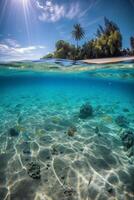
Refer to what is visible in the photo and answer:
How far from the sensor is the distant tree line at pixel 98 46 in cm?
1531

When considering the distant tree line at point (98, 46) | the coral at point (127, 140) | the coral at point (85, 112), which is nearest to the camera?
the coral at point (127, 140)

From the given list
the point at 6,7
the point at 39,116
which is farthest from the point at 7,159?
the point at 6,7

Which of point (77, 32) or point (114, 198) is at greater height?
point (77, 32)

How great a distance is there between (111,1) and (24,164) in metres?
11.6

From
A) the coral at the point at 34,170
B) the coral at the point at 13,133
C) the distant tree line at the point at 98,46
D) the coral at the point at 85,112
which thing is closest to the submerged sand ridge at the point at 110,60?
the distant tree line at the point at 98,46

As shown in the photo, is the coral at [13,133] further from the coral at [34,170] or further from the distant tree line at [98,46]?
the distant tree line at [98,46]

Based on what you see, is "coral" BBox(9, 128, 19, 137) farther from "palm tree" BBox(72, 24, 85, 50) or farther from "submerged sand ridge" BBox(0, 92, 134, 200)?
"palm tree" BBox(72, 24, 85, 50)

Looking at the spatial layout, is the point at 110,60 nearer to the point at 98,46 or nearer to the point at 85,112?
the point at 98,46

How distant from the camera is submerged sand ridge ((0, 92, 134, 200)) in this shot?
23.4 feet

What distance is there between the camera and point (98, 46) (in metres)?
16.8

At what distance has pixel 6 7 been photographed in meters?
11.2

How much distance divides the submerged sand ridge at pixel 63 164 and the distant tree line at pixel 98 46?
855 cm

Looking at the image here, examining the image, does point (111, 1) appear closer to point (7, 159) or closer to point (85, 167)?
point (85, 167)

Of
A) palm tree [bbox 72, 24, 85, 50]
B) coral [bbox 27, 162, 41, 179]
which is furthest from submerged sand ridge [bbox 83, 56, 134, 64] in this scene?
coral [bbox 27, 162, 41, 179]
